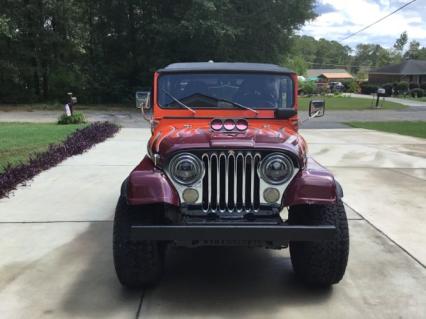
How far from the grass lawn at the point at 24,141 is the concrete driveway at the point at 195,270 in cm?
250

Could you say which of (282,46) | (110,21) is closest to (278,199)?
(282,46)

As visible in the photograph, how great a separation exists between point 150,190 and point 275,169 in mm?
899

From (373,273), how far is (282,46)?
27809mm

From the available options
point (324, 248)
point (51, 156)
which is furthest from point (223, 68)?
point (51, 156)

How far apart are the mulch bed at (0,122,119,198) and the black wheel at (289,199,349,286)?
15.4ft

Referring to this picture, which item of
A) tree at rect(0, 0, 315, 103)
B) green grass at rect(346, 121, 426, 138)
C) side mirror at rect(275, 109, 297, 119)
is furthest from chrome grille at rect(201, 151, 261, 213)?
tree at rect(0, 0, 315, 103)

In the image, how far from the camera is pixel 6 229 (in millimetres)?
5727

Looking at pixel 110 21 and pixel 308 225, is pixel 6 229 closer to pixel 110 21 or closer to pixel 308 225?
pixel 308 225

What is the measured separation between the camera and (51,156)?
32.9ft

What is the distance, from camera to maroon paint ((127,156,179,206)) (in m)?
3.71

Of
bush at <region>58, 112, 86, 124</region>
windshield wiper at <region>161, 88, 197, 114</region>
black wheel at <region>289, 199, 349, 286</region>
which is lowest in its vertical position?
bush at <region>58, 112, 86, 124</region>

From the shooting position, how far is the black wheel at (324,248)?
3893 millimetres

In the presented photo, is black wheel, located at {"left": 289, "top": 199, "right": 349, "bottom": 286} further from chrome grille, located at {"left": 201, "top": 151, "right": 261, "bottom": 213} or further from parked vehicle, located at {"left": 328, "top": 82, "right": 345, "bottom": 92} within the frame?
parked vehicle, located at {"left": 328, "top": 82, "right": 345, "bottom": 92}

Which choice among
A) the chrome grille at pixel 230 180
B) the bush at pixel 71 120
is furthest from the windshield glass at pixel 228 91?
the bush at pixel 71 120
